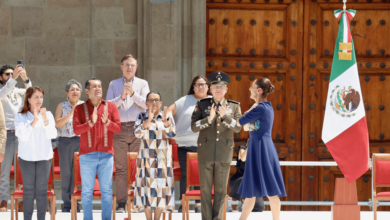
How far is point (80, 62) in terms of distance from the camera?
28.9 feet

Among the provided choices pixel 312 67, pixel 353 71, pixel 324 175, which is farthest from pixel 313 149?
pixel 353 71

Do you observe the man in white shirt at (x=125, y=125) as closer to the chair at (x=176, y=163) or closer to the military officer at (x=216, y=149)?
the chair at (x=176, y=163)

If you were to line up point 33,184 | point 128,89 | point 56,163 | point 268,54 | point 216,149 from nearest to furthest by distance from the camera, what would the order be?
1. point 216,149
2. point 33,184
3. point 128,89
4. point 56,163
5. point 268,54

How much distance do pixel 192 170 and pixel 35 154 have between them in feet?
6.08

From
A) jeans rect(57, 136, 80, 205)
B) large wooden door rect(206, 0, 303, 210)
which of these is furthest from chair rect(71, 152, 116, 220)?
large wooden door rect(206, 0, 303, 210)

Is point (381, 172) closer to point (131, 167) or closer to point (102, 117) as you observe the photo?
point (131, 167)

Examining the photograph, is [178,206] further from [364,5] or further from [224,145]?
[364,5]

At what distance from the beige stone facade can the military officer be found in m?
2.43

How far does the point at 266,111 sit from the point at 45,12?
165 inches

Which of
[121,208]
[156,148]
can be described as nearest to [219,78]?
[156,148]

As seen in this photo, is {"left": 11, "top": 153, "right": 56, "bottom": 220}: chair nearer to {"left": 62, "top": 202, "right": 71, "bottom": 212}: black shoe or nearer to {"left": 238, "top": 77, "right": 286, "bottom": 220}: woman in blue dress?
{"left": 62, "top": 202, "right": 71, "bottom": 212}: black shoe

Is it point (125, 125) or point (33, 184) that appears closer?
point (33, 184)

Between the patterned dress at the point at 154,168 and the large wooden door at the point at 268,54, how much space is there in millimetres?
2776

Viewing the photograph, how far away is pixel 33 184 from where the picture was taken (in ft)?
21.0
